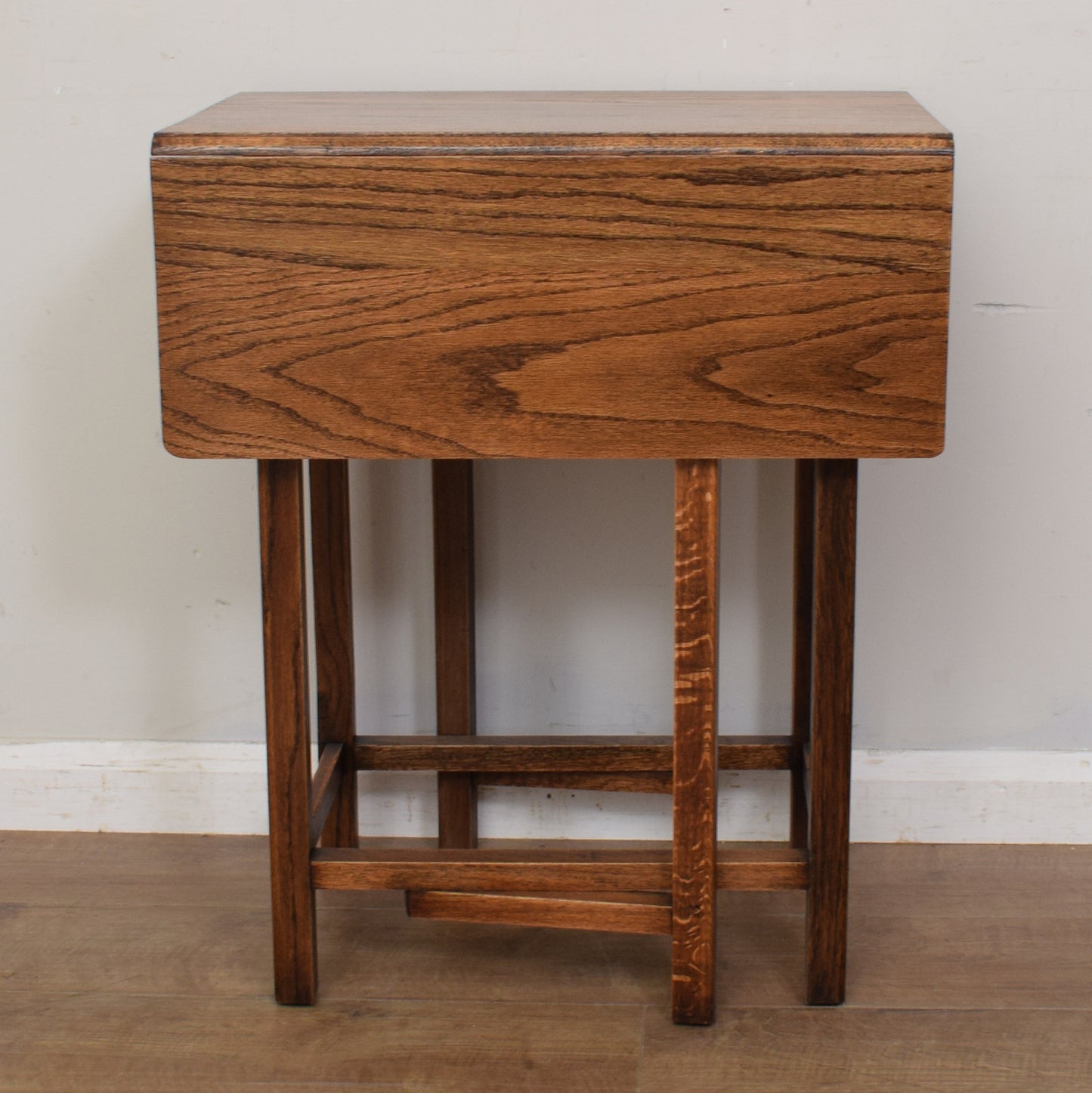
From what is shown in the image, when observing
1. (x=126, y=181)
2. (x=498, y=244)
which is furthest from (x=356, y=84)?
(x=498, y=244)

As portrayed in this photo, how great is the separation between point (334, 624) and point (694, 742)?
488mm

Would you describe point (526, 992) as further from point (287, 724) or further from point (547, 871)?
point (287, 724)

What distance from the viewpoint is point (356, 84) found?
1.50 metres

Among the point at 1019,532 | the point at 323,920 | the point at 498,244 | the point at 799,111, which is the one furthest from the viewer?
the point at 1019,532

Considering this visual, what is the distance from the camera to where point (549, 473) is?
1579mm

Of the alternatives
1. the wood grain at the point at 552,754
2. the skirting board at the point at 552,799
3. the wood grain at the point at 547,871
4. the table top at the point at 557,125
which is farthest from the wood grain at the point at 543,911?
the table top at the point at 557,125

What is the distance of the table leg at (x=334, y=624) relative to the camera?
4.91 ft

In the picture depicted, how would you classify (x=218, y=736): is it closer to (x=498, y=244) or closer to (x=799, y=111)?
(x=498, y=244)

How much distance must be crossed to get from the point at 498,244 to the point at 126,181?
648 mm

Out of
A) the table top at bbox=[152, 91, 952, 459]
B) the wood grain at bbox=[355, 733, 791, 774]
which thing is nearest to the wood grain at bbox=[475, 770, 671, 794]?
the wood grain at bbox=[355, 733, 791, 774]

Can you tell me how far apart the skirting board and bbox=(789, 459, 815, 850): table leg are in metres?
0.11

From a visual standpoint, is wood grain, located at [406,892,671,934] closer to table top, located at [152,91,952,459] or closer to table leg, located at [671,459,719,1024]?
table leg, located at [671,459,719,1024]

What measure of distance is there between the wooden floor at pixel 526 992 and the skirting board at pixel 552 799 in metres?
0.05

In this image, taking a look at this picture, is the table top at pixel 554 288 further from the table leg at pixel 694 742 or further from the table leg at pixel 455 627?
the table leg at pixel 455 627
